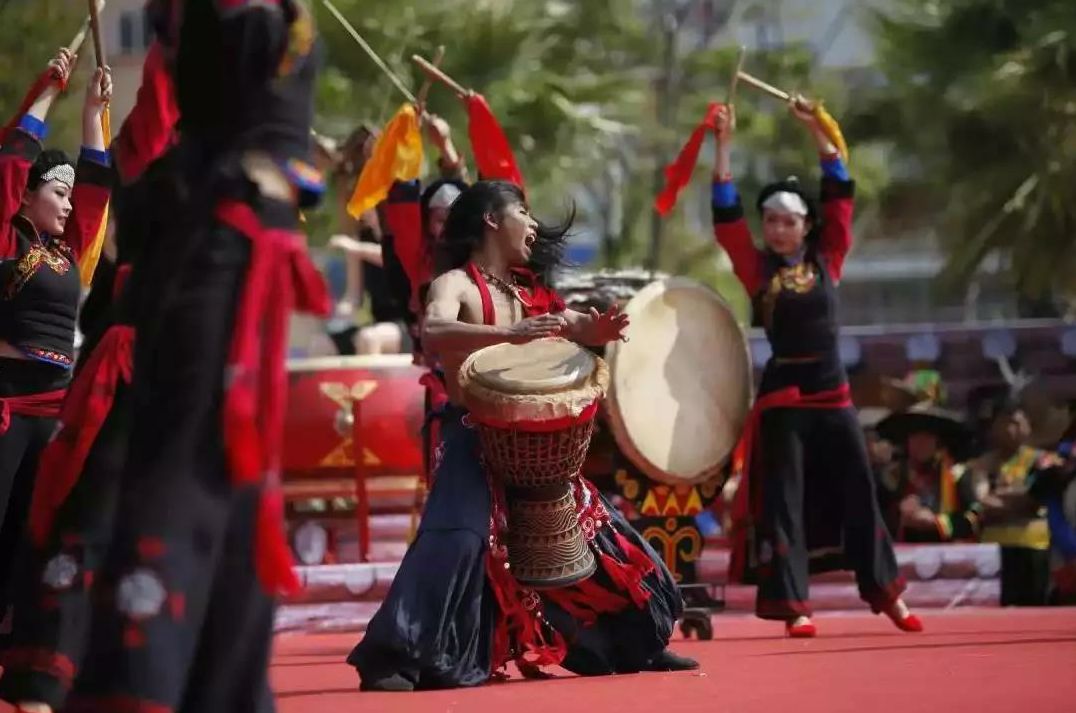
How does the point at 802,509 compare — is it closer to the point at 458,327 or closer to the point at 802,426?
the point at 802,426

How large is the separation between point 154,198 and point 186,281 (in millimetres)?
249

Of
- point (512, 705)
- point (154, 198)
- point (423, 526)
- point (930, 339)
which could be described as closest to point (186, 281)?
point (154, 198)

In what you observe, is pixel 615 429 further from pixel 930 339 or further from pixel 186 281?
pixel 930 339

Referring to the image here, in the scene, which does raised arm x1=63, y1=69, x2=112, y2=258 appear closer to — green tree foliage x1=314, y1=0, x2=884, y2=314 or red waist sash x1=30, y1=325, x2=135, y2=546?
red waist sash x1=30, y1=325, x2=135, y2=546

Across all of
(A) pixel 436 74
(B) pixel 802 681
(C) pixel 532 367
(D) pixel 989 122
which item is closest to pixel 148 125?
(C) pixel 532 367

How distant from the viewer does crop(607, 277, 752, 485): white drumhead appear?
771 centimetres

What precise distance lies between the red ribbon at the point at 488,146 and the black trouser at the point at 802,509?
1.38 meters

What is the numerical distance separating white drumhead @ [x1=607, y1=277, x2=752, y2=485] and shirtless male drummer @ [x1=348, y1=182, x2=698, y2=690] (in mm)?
1584

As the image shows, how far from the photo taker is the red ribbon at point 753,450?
7684mm

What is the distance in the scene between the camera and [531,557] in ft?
19.2

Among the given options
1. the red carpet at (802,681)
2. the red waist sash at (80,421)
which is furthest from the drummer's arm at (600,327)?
the red waist sash at (80,421)

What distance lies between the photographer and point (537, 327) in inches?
209

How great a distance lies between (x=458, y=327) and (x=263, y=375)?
2011 millimetres

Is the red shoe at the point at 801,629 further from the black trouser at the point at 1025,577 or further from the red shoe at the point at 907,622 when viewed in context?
the black trouser at the point at 1025,577
